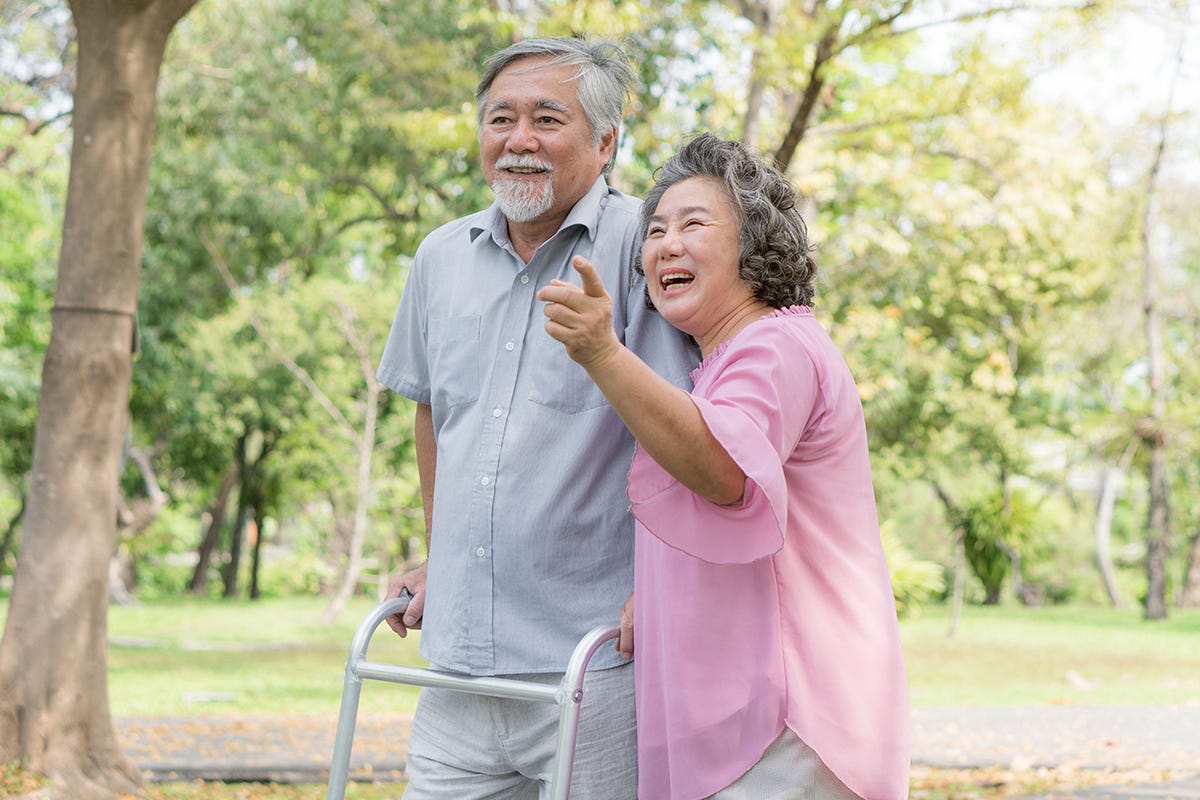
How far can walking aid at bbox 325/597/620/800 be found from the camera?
2113mm

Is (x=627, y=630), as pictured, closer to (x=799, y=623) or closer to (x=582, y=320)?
(x=799, y=623)

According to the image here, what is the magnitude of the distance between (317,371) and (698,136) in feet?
59.8

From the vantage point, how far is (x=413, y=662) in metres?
12.5

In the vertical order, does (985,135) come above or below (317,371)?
above

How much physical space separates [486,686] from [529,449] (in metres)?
0.40

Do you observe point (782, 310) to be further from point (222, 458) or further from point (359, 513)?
point (222, 458)

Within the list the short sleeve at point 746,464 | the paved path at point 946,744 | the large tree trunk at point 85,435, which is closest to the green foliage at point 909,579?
the paved path at point 946,744

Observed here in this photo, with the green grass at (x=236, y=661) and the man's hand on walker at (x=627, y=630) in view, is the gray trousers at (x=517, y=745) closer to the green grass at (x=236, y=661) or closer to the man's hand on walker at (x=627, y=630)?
the man's hand on walker at (x=627, y=630)

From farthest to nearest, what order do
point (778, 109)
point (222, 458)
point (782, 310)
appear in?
point (222, 458), point (778, 109), point (782, 310)

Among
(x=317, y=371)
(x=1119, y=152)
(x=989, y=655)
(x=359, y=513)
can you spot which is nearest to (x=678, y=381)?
(x=989, y=655)

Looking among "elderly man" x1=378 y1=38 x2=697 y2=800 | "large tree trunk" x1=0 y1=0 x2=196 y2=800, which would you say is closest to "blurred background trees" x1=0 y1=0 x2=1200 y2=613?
"large tree trunk" x1=0 y1=0 x2=196 y2=800

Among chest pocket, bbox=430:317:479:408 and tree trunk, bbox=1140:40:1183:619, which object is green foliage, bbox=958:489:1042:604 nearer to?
tree trunk, bbox=1140:40:1183:619

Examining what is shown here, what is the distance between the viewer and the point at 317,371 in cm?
1991

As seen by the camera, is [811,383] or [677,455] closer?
[677,455]
